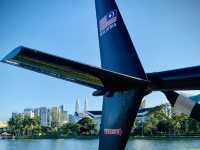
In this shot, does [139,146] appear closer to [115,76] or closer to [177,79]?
[115,76]

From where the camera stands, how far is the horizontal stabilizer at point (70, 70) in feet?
11.0

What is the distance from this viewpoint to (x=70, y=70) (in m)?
3.71

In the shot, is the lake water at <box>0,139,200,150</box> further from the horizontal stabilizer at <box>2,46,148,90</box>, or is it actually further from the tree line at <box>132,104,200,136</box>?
the horizontal stabilizer at <box>2,46,148,90</box>

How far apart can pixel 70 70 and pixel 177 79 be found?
1.13 m

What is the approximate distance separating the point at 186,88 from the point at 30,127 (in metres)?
118

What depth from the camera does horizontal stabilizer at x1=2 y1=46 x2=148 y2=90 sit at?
3340 mm

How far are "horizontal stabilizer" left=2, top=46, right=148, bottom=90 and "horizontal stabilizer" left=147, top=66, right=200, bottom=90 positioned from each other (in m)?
0.12

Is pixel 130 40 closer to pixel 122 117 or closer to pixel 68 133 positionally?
pixel 122 117

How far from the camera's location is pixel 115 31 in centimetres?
488

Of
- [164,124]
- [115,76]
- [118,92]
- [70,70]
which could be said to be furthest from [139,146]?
[70,70]

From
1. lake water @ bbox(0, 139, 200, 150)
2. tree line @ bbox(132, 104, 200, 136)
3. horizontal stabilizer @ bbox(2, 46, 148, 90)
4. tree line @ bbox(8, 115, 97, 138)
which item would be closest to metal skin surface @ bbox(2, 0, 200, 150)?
horizontal stabilizer @ bbox(2, 46, 148, 90)

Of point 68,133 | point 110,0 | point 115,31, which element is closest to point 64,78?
point 115,31

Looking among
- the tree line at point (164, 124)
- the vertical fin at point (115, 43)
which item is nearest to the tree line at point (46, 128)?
the tree line at point (164, 124)

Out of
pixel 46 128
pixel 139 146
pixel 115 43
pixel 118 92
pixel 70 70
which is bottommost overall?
pixel 139 146
